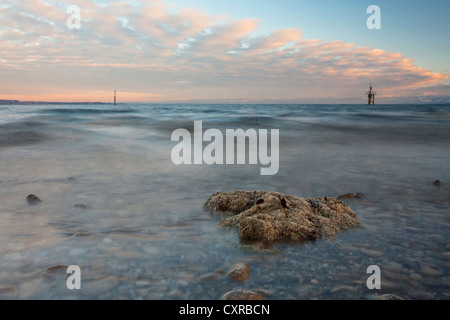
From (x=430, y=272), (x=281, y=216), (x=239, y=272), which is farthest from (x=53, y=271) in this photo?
(x=430, y=272)

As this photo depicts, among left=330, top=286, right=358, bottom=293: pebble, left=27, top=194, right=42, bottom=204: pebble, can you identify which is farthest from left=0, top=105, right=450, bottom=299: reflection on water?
left=27, top=194, right=42, bottom=204: pebble

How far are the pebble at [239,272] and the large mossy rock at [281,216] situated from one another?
1.88 feet

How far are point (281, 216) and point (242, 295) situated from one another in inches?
50.8

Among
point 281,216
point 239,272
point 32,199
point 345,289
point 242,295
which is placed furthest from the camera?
point 32,199

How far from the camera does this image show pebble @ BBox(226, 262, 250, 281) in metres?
2.35

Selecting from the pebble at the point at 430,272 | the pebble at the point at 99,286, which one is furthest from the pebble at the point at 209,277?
the pebble at the point at 430,272

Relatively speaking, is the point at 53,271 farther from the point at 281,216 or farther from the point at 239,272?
the point at 281,216

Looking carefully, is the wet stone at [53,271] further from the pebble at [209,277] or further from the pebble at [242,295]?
the pebble at [242,295]

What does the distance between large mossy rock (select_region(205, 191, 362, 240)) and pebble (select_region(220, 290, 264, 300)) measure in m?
0.90

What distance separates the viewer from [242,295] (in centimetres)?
210

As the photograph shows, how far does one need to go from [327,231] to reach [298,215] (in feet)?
1.10

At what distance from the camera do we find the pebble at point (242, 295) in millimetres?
2088

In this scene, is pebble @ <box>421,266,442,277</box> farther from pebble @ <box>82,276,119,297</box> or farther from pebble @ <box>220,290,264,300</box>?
pebble @ <box>82,276,119,297</box>
